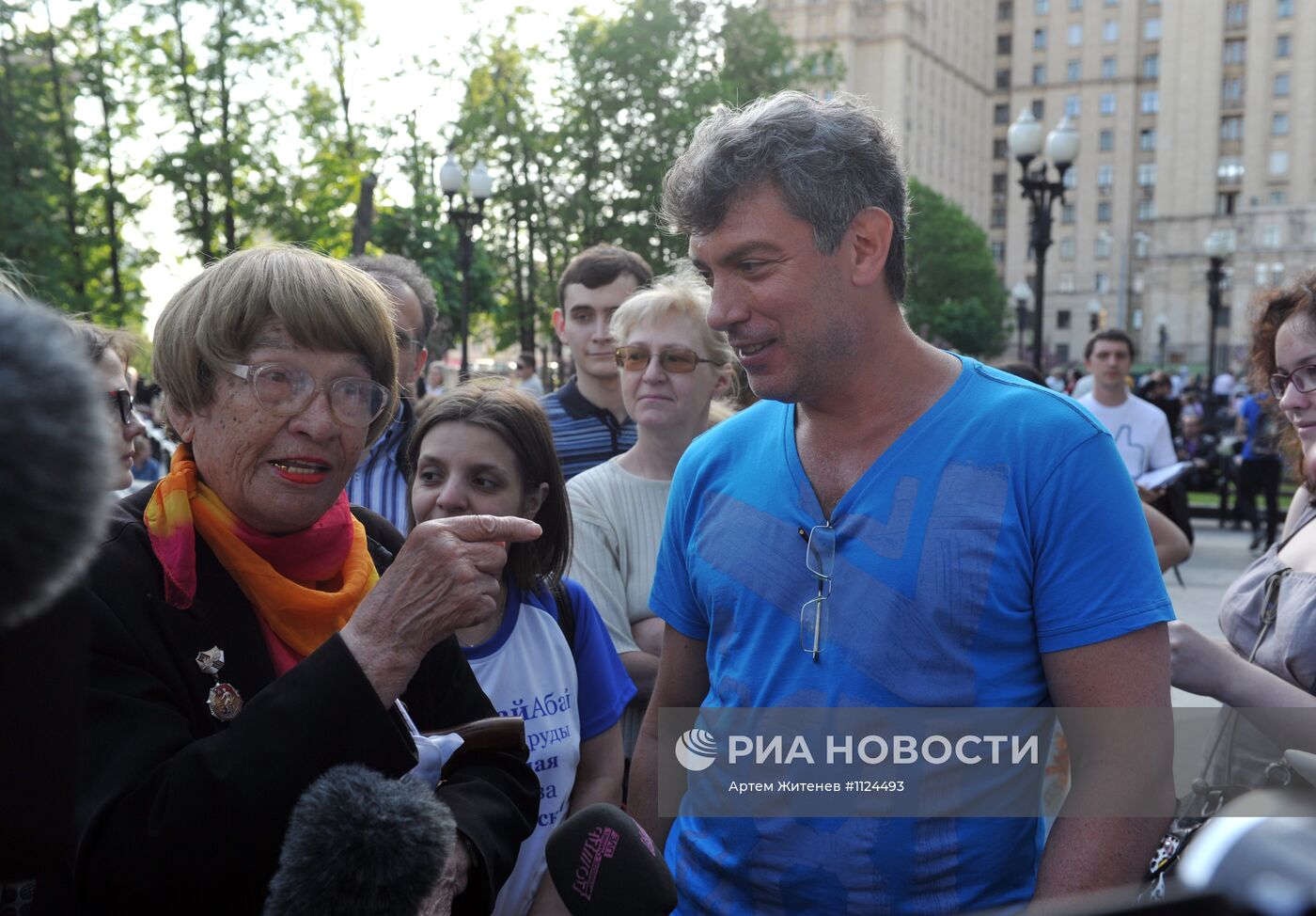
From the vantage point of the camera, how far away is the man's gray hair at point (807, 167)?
2.27 metres

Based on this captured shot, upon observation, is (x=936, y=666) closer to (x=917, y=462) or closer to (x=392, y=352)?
(x=917, y=462)

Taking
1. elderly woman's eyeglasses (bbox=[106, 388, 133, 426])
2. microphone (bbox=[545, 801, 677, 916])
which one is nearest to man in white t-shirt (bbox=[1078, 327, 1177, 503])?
elderly woman's eyeglasses (bbox=[106, 388, 133, 426])

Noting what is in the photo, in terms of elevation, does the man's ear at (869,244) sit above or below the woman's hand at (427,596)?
above

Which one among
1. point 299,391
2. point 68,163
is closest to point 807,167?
point 299,391

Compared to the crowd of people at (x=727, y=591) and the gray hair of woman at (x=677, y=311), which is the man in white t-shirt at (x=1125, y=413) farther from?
the crowd of people at (x=727, y=591)

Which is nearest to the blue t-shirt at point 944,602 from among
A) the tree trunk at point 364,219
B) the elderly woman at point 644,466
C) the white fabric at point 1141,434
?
the elderly woman at point 644,466

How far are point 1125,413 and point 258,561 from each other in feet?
24.6

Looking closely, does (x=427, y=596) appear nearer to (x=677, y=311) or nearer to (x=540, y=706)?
(x=540, y=706)

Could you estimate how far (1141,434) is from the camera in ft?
27.2

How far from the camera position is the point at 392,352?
2.31 m

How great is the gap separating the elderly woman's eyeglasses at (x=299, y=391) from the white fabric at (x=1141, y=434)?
684cm

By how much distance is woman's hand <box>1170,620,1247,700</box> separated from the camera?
267 cm

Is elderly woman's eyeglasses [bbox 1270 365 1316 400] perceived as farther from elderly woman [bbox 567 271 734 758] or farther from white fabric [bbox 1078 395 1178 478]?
white fabric [bbox 1078 395 1178 478]

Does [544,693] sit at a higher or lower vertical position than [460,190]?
lower
